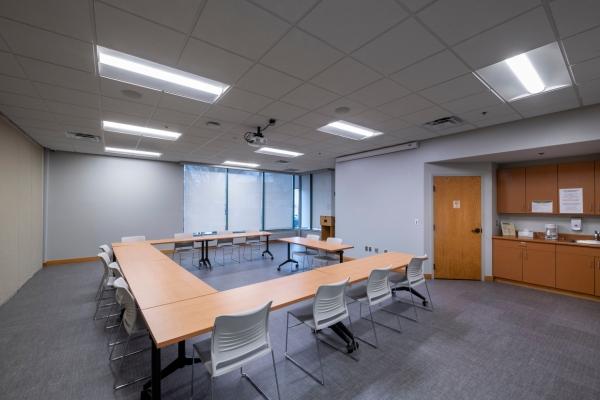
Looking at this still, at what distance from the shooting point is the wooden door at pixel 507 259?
4.59m

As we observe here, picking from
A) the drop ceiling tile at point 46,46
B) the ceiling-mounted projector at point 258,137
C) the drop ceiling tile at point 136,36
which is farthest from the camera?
the ceiling-mounted projector at point 258,137

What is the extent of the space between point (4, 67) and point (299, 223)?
8.87m

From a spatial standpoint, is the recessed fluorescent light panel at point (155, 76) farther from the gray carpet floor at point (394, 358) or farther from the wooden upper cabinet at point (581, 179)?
the wooden upper cabinet at point (581, 179)

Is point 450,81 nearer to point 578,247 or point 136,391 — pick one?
point 578,247

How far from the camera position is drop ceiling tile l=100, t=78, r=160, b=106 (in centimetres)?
266

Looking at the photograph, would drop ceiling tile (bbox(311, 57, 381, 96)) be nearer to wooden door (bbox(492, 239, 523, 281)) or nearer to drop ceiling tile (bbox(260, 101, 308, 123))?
drop ceiling tile (bbox(260, 101, 308, 123))

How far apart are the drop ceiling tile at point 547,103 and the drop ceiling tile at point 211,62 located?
3394 millimetres

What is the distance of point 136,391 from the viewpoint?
2.05 meters

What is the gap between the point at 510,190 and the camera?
496 centimetres

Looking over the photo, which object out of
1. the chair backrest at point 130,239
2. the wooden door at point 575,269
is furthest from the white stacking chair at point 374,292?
the chair backrest at point 130,239

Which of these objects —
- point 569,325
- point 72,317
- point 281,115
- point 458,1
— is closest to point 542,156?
point 569,325

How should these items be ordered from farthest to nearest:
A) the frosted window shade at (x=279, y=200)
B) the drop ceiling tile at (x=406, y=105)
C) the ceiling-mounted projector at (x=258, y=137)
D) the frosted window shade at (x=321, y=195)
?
the frosted window shade at (x=279, y=200), the frosted window shade at (x=321, y=195), the ceiling-mounted projector at (x=258, y=137), the drop ceiling tile at (x=406, y=105)

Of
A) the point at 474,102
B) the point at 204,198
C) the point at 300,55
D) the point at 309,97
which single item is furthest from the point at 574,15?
the point at 204,198

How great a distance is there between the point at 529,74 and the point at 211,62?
319cm
